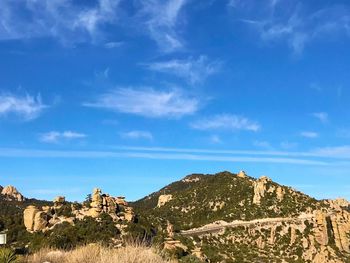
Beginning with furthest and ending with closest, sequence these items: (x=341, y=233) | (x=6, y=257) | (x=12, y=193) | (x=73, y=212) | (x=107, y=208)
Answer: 1. (x=12, y=193)
2. (x=341, y=233)
3. (x=107, y=208)
4. (x=73, y=212)
5. (x=6, y=257)

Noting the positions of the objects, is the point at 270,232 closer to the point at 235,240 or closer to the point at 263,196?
the point at 235,240

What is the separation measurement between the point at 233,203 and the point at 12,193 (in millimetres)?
90159

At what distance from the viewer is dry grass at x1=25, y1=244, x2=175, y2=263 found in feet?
37.6

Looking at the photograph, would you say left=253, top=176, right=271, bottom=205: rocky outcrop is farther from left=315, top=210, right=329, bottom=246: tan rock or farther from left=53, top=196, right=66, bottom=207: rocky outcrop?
left=53, top=196, right=66, bottom=207: rocky outcrop

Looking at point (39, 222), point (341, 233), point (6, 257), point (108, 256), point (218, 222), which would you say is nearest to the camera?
point (108, 256)

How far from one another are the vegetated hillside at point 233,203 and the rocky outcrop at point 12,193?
58.6 m

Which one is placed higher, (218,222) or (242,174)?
(242,174)

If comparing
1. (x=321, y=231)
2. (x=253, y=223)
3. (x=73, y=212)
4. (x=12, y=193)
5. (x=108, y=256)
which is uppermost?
(x=12, y=193)

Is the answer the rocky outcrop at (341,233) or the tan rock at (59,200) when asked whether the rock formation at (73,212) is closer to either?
the tan rock at (59,200)

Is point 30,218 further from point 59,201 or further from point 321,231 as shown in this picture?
point 321,231

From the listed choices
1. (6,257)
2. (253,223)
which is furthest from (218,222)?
(6,257)

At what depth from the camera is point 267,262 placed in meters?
85.4

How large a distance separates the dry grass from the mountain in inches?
2415

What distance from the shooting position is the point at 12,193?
170250 mm
